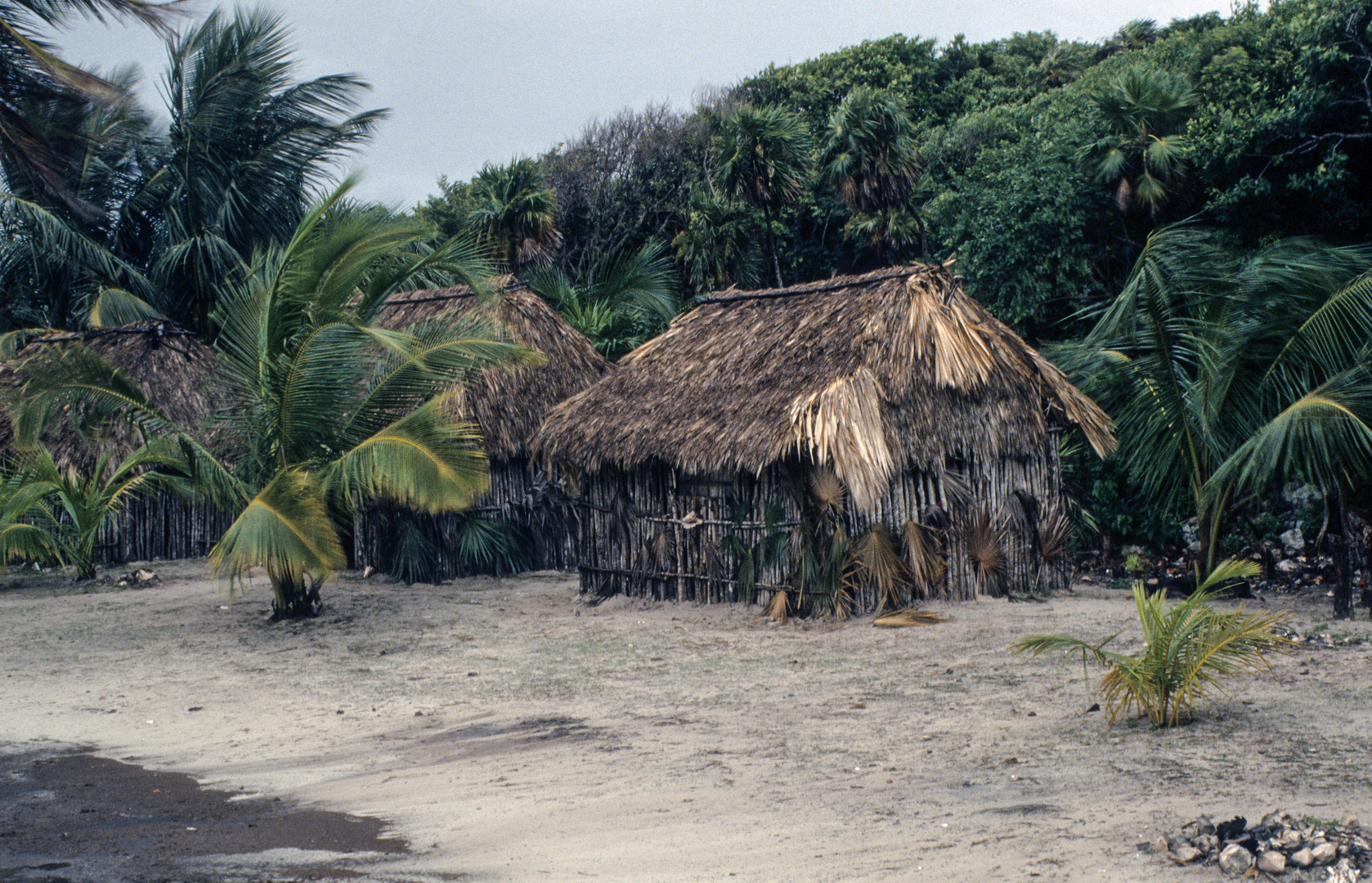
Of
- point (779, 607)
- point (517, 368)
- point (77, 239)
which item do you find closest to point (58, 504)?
point (517, 368)

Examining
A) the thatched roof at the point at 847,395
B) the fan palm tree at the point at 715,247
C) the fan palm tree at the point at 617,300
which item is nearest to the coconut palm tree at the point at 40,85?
the thatched roof at the point at 847,395

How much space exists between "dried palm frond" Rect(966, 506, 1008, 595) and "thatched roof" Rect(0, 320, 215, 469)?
9914 millimetres

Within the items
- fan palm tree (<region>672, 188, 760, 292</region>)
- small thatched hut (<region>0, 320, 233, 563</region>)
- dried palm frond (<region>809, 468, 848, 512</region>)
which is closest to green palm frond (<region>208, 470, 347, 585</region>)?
dried palm frond (<region>809, 468, 848, 512</region>)

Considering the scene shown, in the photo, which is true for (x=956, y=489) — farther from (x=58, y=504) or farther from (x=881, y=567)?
(x=58, y=504)

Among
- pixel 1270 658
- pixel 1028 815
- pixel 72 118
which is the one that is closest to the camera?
pixel 1028 815

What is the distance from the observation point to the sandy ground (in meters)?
4.36

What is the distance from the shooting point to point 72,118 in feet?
26.9

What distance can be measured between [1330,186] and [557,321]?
9394 mm

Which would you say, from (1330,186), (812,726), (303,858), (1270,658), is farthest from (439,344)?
(1330,186)

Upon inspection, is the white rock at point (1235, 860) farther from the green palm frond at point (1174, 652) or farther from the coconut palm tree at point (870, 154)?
the coconut palm tree at point (870, 154)

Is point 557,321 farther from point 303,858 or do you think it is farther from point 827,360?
point 303,858

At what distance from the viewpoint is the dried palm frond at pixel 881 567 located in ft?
31.7

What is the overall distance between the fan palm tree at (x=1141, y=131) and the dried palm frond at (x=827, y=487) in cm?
790

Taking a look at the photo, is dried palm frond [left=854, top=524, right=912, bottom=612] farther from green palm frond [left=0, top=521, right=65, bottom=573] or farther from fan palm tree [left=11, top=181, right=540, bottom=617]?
green palm frond [left=0, top=521, right=65, bottom=573]
